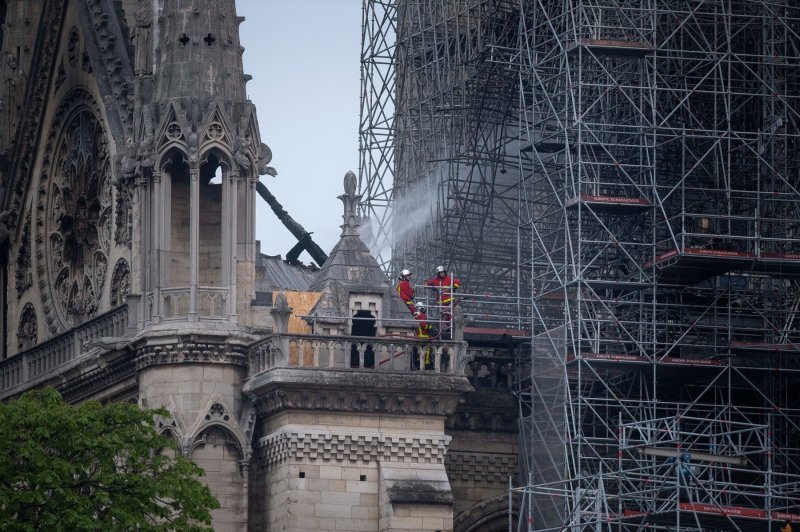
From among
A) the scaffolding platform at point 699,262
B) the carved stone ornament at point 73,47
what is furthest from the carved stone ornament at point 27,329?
Answer: the scaffolding platform at point 699,262

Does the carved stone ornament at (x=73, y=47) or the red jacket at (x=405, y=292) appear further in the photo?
the carved stone ornament at (x=73, y=47)

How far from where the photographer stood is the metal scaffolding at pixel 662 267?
73.2m

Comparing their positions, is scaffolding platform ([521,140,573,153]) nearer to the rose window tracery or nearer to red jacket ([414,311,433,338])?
red jacket ([414,311,433,338])

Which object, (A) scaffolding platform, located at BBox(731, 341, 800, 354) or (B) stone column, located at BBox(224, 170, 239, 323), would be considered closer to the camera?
(B) stone column, located at BBox(224, 170, 239, 323)

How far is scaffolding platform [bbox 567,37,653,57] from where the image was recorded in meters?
76.2

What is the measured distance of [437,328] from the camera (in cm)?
7500

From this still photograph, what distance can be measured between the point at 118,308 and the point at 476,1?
1606cm

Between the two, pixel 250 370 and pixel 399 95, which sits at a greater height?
pixel 399 95

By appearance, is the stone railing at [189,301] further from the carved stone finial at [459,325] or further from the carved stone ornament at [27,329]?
the carved stone ornament at [27,329]

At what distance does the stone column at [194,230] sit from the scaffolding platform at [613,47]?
950 cm

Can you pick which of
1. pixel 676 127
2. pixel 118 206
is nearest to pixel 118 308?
pixel 118 206

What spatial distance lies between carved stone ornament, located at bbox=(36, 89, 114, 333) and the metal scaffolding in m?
10.2

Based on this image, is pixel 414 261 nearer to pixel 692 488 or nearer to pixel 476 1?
pixel 476 1

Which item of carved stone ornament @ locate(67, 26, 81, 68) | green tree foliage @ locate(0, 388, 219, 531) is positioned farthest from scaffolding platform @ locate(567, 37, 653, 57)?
green tree foliage @ locate(0, 388, 219, 531)
